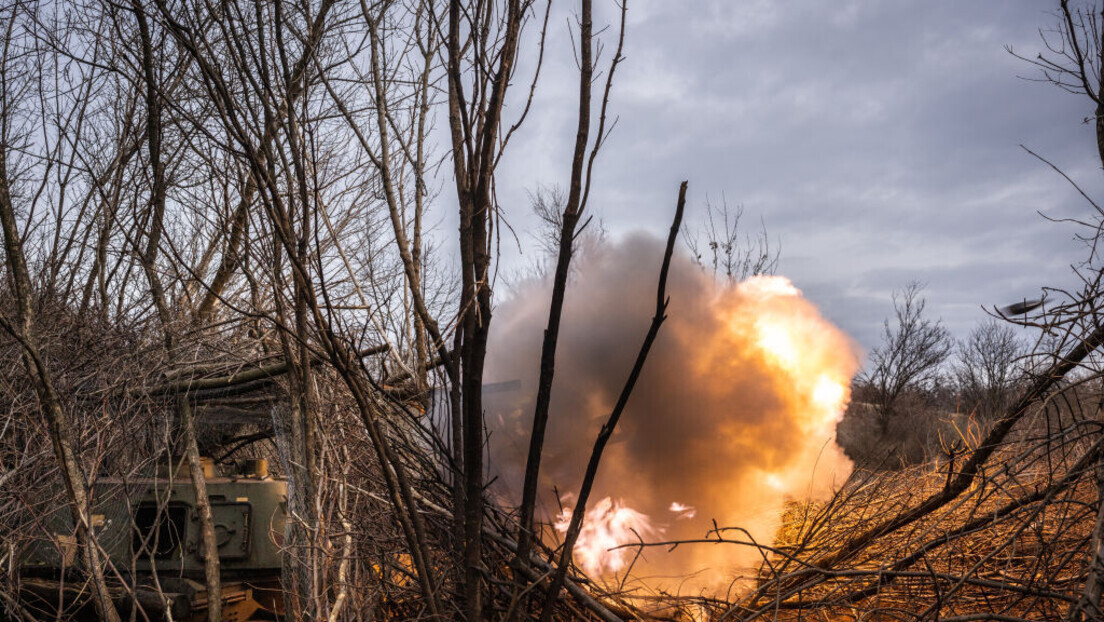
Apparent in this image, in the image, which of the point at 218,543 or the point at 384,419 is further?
the point at 218,543

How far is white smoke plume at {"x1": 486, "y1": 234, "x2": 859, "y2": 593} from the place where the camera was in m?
9.38

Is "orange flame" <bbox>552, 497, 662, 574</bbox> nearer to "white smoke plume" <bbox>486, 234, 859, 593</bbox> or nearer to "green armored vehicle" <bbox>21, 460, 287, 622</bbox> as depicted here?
"white smoke plume" <bbox>486, 234, 859, 593</bbox>

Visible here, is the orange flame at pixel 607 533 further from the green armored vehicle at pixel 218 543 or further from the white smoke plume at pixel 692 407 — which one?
the green armored vehicle at pixel 218 543

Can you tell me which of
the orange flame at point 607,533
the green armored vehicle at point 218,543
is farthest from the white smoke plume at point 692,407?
the green armored vehicle at point 218,543

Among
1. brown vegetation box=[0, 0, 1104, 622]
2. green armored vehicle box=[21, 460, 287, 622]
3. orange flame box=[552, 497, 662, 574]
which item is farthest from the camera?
green armored vehicle box=[21, 460, 287, 622]

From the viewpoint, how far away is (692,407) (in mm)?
9844

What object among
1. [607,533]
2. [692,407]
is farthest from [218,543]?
[692,407]

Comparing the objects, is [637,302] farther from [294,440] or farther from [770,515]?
[294,440]

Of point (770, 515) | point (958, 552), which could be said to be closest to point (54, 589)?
point (770, 515)

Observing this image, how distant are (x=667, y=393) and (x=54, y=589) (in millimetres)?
7046

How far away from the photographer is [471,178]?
157cm

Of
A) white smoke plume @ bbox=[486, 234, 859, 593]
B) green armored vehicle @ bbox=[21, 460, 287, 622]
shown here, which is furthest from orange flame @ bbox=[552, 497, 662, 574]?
green armored vehicle @ bbox=[21, 460, 287, 622]

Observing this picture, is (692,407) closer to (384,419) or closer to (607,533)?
(607,533)

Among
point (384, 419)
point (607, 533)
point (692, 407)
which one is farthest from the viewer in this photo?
point (692, 407)
